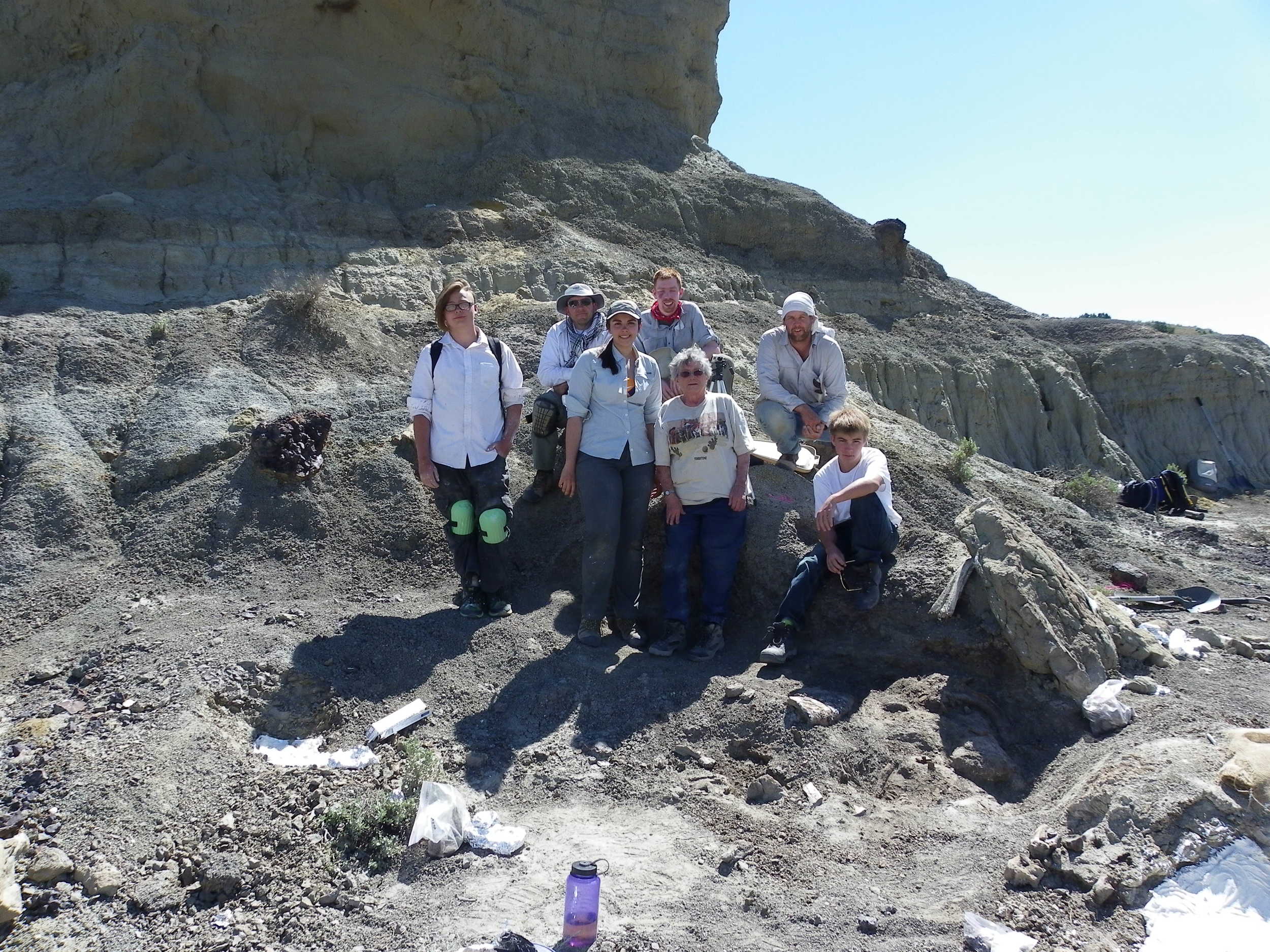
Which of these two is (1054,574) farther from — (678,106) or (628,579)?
(678,106)

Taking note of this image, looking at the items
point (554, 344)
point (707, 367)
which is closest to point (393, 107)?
point (554, 344)

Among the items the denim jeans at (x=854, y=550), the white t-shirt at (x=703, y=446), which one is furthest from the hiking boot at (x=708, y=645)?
the white t-shirt at (x=703, y=446)

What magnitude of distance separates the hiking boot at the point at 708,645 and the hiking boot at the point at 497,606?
3.80 ft

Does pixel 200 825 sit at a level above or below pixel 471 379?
below

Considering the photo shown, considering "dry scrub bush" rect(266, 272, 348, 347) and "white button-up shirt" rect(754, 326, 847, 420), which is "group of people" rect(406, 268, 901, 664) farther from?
"dry scrub bush" rect(266, 272, 348, 347)

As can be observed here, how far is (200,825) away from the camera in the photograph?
12.3ft

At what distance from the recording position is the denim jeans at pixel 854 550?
529cm

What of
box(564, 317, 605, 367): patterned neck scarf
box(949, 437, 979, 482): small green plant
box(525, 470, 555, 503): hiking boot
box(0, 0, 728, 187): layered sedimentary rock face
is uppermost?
box(0, 0, 728, 187): layered sedimentary rock face

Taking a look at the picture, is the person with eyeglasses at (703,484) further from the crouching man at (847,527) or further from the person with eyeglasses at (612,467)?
the crouching man at (847,527)

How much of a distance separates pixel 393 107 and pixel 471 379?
8.16 metres

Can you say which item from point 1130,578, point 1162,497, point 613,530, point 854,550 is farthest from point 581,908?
point 1162,497

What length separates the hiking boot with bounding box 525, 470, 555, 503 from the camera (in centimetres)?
672

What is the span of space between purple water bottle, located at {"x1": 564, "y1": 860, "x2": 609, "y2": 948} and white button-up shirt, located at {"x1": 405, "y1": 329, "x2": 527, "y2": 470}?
281 centimetres

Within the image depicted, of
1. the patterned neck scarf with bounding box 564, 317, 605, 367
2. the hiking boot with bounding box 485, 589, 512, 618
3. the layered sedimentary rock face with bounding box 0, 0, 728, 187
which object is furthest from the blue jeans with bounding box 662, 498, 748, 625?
the layered sedimentary rock face with bounding box 0, 0, 728, 187
